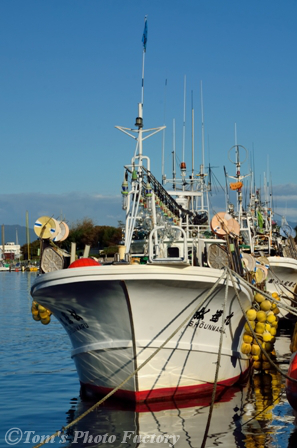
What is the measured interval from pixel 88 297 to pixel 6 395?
14.1ft

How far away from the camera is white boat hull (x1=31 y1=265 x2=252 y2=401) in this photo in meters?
11.6

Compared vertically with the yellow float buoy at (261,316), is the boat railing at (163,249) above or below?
above

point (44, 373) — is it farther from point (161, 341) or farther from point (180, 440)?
point (180, 440)

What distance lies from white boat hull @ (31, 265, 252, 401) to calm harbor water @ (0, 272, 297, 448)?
517mm

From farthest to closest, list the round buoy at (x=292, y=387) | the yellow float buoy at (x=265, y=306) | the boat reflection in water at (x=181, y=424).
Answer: the yellow float buoy at (x=265, y=306) → the round buoy at (x=292, y=387) → the boat reflection in water at (x=181, y=424)

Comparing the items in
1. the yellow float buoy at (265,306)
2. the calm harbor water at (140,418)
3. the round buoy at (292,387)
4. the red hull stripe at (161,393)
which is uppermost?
the yellow float buoy at (265,306)

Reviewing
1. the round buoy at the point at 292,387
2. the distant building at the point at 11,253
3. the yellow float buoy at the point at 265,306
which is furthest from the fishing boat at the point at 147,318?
the distant building at the point at 11,253

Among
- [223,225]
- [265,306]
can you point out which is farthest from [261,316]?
[223,225]

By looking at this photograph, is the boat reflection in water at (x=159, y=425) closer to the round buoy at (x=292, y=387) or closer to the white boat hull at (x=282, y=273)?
the round buoy at (x=292, y=387)

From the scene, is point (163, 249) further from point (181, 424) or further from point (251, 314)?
point (181, 424)

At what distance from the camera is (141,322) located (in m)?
12.0

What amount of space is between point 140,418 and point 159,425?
0.53 meters

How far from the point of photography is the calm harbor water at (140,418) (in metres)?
10.7

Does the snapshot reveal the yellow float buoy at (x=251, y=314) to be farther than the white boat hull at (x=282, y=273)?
No
